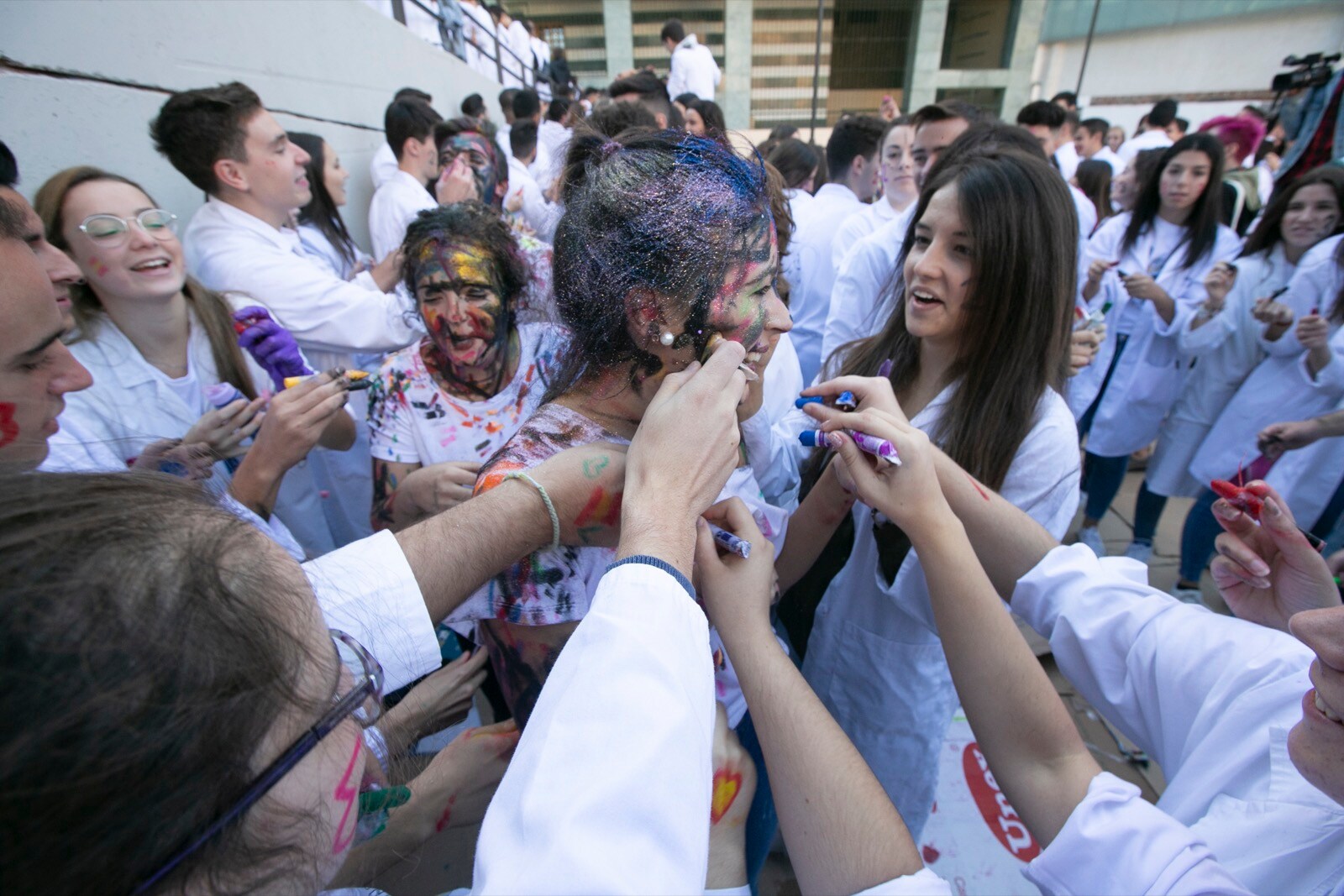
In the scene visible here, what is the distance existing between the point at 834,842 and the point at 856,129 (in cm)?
483

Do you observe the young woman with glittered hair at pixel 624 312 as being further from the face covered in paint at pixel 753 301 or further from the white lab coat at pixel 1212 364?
the white lab coat at pixel 1212 364

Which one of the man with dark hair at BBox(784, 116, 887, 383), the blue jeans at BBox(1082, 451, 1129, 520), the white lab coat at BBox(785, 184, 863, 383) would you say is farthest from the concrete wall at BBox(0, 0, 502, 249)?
the blue jeans at BBox(1082, 451, 1129, 520)

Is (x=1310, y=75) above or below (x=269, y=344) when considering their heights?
above

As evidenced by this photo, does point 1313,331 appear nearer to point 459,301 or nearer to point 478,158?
point 459,301

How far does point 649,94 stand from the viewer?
16.7 feet

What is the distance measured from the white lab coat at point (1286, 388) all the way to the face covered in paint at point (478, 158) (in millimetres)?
4439

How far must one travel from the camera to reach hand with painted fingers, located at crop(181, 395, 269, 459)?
178cm

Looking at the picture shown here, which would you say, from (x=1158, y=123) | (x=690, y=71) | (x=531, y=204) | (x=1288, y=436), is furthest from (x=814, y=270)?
(x=1158, y=123)

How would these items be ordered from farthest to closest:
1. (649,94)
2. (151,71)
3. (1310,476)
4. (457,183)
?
(649,94) < (457,183) < (1310,476) < (151,71)

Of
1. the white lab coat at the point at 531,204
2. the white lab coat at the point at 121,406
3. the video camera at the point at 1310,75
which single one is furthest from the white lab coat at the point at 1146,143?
the white lab coat at the point at 121,406

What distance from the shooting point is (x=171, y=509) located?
2.08ft

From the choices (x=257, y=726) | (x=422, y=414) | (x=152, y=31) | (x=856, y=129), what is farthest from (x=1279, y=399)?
(x=152, y=31)

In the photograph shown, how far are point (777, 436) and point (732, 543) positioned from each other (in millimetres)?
919

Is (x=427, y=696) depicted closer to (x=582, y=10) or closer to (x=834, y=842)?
(x=834, y=842)
